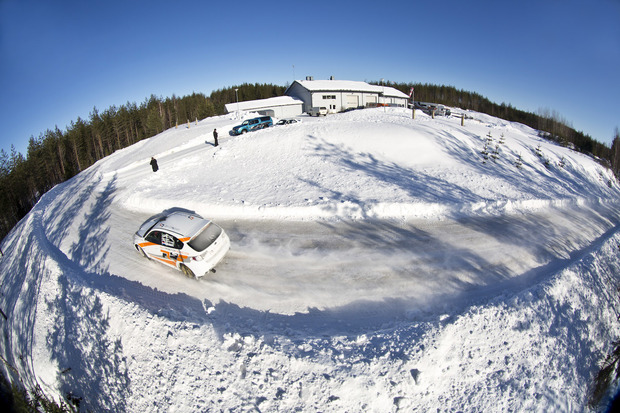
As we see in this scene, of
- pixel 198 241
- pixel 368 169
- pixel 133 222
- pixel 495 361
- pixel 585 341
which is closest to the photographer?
pixel 495 361

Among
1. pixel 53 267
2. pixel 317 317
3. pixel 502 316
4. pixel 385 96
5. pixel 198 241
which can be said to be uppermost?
pixel 385 96

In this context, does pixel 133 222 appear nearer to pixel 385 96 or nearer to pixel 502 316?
pixel 502 316

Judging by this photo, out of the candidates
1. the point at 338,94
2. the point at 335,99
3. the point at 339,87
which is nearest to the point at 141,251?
the point at 335,99

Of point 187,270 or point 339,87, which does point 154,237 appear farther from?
point 339,87

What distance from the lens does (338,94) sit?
153 ft

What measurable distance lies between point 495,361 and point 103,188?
23.6 meters

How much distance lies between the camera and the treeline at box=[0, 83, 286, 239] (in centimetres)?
3689

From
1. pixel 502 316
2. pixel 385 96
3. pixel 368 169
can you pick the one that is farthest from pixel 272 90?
pixel 502 316

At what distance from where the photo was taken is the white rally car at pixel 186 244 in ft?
25.0

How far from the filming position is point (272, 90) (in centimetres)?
7338

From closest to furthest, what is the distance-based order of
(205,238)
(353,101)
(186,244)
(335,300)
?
(335,300)
(186,244)
(205,238)
(353,101)

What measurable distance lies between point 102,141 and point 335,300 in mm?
64560

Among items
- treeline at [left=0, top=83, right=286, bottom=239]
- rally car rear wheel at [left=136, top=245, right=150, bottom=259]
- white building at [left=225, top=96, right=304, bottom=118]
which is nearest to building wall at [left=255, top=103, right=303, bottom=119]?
white building at [left=225, top=96, right=304, bottom=118]

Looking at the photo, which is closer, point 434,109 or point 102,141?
point 434,109
